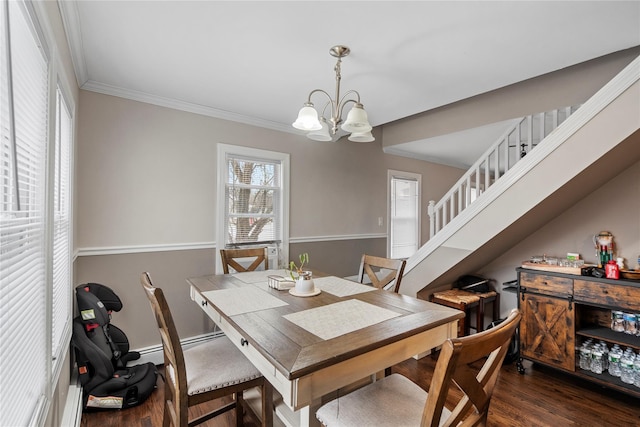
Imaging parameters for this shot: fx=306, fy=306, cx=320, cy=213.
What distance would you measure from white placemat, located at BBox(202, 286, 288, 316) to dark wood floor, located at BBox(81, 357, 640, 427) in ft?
2.61

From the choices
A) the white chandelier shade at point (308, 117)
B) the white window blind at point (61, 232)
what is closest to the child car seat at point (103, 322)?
Answer: the white window blind at point (61, 232)

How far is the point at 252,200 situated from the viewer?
3.34m

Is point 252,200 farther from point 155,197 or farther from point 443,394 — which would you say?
point 443,394

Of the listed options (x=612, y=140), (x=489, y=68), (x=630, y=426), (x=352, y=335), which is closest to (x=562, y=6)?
(x=489, y=68)

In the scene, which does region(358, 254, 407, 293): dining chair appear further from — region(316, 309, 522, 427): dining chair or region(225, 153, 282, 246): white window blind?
region(225, 153, 282, 246): white window blind

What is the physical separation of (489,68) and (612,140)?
0.89 meters

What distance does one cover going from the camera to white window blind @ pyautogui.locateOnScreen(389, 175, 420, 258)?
4723 mm

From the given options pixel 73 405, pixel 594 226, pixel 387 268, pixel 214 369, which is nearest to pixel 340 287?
pixel 387 268

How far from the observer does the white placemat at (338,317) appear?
1.35 meters

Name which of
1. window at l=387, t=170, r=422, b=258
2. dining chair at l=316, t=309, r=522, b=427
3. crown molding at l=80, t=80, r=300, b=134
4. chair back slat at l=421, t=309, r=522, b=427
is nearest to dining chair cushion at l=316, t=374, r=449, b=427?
dining chair at l=316, t=309, r=522, b=427

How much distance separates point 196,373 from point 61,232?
1.18m

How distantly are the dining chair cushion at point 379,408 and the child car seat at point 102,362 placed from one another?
1.66 metres

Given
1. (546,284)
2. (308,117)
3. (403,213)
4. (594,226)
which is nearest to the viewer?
(308,117)

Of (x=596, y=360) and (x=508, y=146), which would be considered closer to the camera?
(x=596, y=360)
